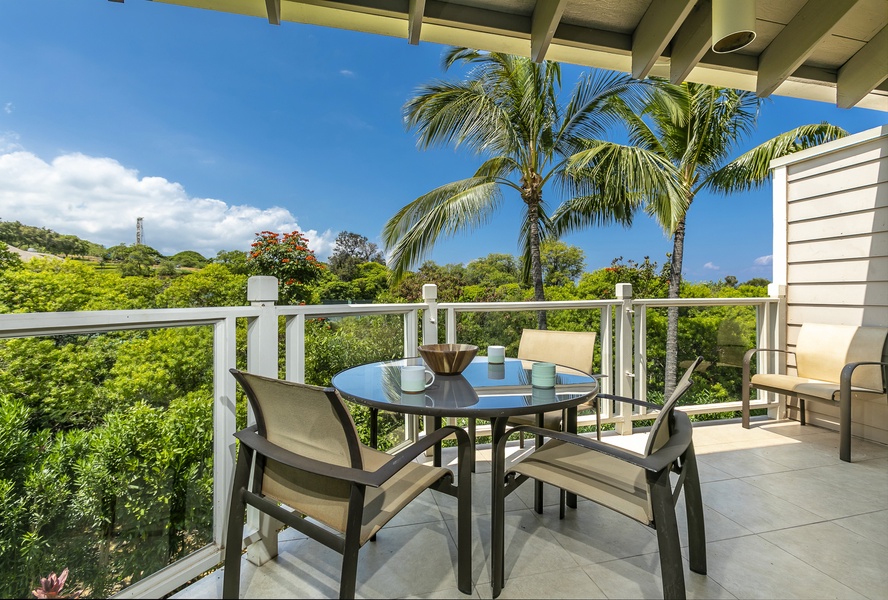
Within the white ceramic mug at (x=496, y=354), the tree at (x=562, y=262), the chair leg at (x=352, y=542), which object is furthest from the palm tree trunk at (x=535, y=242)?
the chair leg at (x=352, y=542)

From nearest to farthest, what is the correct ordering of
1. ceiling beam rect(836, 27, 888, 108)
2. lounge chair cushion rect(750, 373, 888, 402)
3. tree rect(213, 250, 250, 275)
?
1. ceiling beam rect(836, 27, 888, 108)
2. lounge chair cushion rect(750, 373, 888, 402)
3. tree rect(213, 250, 250, 275)

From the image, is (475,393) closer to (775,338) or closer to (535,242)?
(775,338)

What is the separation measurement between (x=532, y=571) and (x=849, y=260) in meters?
3.99

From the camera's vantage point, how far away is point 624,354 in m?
3.81

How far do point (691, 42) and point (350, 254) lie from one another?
19442 millimetres

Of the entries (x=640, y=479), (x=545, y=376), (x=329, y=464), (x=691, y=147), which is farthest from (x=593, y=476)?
(x=691, y=147)

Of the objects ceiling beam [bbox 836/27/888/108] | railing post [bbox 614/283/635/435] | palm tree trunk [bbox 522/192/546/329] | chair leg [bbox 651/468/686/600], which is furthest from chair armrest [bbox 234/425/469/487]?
palm tree trunk [bbox 522/192/546/329]

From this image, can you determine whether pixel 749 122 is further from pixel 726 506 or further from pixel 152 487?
pixel 152 487

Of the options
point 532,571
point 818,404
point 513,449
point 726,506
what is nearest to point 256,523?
point 532,571

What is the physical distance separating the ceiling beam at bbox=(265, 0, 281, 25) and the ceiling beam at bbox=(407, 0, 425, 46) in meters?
0.65

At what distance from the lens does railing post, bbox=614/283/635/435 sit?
3.80 m

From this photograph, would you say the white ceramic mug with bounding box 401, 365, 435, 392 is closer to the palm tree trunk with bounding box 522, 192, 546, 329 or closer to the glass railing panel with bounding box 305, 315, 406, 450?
the glass railing panel with bounding box 305, 315, 406, 450

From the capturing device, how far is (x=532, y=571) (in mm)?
1914

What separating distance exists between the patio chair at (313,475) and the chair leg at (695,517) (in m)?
1.15
